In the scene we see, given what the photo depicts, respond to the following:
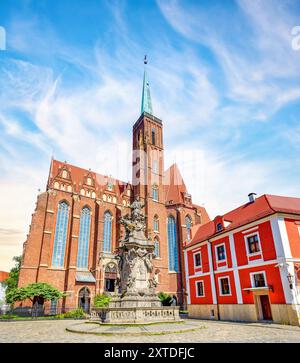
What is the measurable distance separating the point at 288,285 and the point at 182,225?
88.8ft

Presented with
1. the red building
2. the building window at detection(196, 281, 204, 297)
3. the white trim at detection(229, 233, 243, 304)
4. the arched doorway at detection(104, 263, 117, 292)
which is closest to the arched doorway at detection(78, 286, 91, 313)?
the arched doorway at detection(104, 263, 117, 292)

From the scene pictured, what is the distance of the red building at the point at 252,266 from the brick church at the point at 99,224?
9049 millimetres

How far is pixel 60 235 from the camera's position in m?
35.8

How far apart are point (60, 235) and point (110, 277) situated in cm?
961

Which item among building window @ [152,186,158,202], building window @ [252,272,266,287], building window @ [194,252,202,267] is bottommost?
building window @ [252,272,266,287]

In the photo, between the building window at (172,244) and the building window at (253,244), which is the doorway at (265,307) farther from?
the building window at (172,244)

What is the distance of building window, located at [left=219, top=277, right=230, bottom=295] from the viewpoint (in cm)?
2138

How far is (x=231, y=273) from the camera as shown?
21.1 m

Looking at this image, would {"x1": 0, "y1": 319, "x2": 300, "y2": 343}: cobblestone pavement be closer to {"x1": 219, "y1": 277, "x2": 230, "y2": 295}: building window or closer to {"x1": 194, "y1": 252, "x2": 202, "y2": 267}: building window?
{"x1": 219, "y1": 277, "x2": 230, "y2": 295}: building window

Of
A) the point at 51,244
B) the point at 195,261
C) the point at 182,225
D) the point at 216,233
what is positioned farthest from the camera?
the point at 182,225

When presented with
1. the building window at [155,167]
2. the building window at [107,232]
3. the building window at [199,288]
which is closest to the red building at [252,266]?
the building window at [199,288]

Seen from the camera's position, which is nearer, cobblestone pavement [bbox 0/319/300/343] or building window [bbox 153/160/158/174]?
cobblestone pavement [bbox 0/319/300/343]
